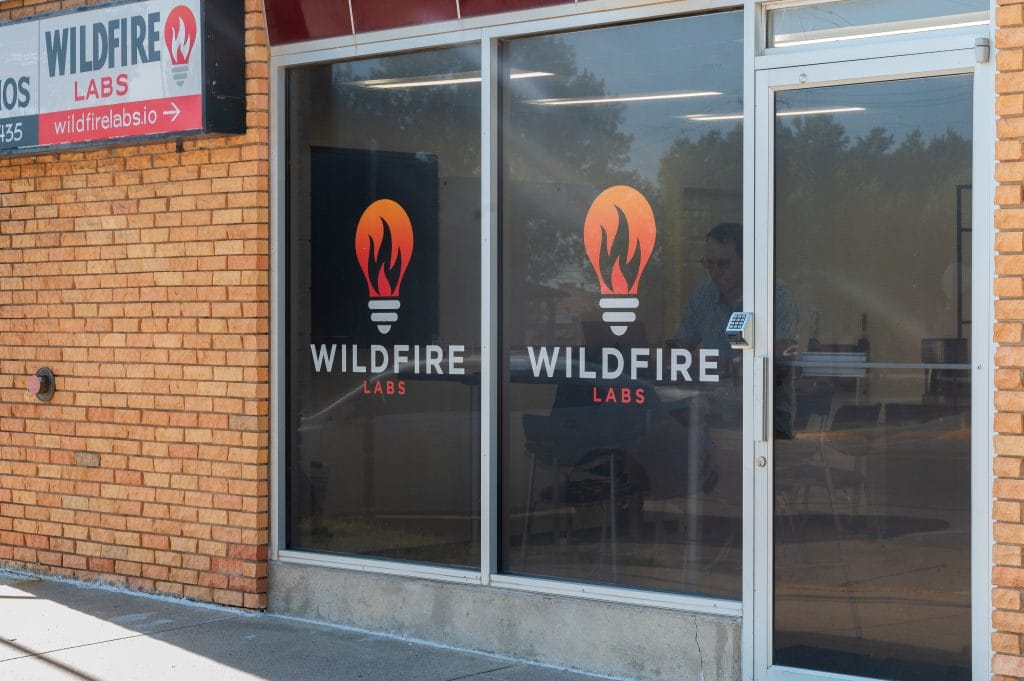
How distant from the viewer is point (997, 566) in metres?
5.05

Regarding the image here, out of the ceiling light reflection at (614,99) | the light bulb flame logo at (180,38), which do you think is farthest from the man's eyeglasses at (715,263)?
the light bulb flame logo at (180,38)

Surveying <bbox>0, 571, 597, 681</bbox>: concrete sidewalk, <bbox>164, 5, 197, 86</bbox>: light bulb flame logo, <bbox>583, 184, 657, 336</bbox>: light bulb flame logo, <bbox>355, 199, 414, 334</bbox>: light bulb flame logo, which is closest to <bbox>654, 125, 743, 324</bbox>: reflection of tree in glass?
<bbox>583, 184, 657, 336</bbox>: light bulb flame logo

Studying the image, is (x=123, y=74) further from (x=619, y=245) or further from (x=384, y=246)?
(x=619, y=245)

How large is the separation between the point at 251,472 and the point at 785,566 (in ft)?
10.1

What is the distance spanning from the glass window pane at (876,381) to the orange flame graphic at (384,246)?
2.15m

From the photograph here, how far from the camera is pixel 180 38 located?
24.3 feet

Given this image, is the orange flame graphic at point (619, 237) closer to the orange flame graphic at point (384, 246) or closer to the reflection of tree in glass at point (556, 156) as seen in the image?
the reflection of tree in glass at point (556, 156)

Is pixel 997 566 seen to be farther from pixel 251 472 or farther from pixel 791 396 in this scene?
pixel 251 472

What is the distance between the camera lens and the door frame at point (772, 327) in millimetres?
5137

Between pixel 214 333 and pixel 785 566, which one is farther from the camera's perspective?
pixel 214 333

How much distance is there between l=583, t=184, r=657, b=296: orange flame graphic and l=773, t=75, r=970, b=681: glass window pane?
0.70m

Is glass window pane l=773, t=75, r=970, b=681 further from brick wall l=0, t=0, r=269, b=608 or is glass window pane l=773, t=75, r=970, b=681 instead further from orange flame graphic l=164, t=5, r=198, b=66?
orange flame graphic l=164, t=5, r=198, b=66

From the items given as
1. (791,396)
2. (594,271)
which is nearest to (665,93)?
(594,271)

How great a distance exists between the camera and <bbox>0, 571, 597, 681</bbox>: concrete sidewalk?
6172 mm
